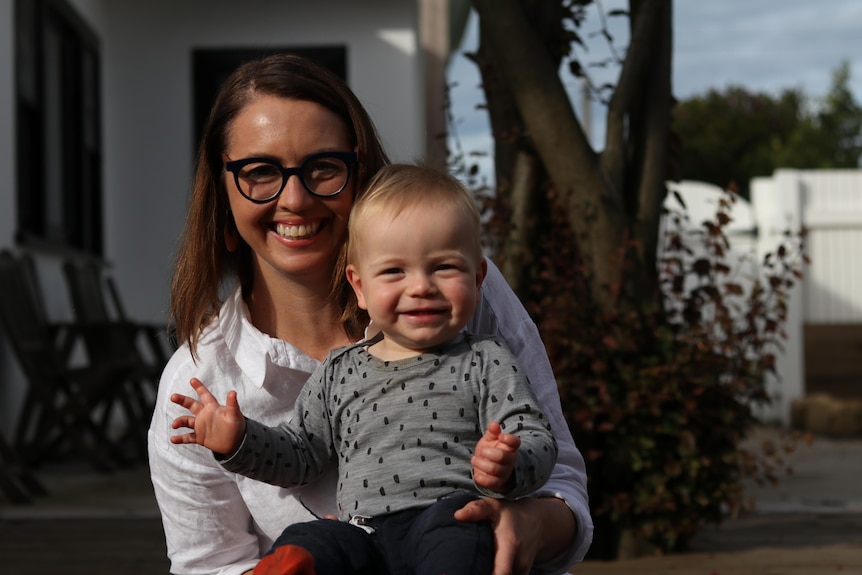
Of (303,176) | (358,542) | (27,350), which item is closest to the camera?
(358,542)

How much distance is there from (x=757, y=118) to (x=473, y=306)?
29820 millimetres

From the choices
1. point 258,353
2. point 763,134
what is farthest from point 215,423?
point 763,134

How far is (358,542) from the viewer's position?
1.97 m

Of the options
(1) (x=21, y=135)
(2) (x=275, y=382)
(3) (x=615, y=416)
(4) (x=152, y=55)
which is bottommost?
(3) (x=615, y=416)

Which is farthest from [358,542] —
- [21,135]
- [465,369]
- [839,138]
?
[839,138]

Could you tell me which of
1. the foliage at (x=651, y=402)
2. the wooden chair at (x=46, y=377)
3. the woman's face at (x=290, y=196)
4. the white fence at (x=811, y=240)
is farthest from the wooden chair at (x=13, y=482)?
the white fence at (x=811, y=240)

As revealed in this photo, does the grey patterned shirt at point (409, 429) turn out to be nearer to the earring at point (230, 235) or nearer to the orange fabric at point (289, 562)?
the orange fabric at point (289, 562)

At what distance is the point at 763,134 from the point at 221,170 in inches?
1156

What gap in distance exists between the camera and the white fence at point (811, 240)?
10336 mm

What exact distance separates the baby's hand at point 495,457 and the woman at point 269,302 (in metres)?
0.33

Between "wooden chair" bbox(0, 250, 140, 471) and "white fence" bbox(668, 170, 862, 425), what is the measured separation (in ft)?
17.0

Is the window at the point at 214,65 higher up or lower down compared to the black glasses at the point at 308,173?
higher up

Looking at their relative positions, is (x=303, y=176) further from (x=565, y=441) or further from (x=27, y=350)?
(x=27, y=350)

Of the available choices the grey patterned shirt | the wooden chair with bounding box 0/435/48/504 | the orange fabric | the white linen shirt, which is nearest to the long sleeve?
the white linen shirt
